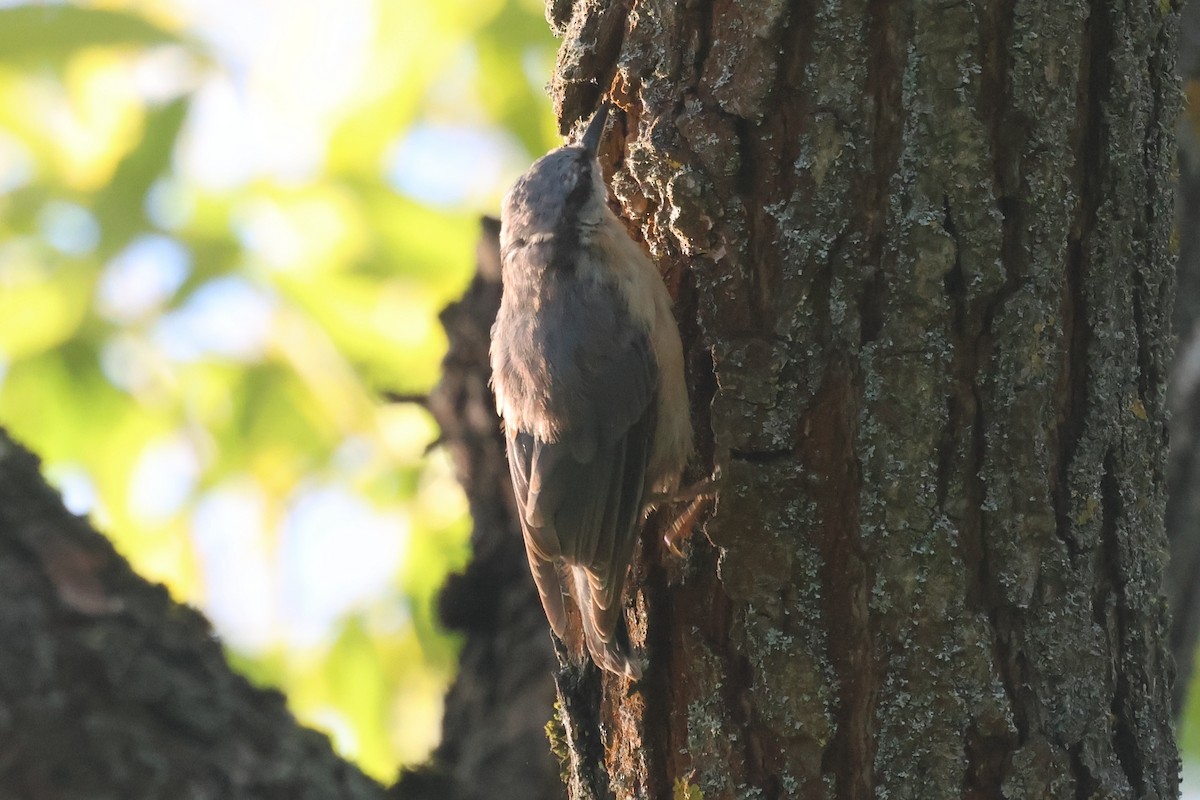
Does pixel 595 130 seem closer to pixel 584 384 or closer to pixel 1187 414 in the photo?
pixel 584 384

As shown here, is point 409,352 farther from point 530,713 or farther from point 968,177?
point 968,177

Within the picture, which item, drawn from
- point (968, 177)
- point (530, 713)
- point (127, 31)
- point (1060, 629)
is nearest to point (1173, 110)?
point (968, 177)

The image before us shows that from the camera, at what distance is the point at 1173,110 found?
1898mm

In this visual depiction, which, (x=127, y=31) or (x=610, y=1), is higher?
(x=127, y=31)

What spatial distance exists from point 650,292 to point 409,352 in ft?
5.19

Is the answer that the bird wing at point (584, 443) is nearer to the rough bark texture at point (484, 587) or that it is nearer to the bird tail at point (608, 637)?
the bird tail at point (608, 637)

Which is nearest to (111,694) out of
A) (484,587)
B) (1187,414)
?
(484,587)

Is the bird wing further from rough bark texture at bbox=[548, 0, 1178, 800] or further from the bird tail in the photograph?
rough bark texture at bbox=[548, 0, 1178, 800]

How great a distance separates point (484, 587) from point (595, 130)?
168 centimetres

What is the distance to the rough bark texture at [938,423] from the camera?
170 centimetres

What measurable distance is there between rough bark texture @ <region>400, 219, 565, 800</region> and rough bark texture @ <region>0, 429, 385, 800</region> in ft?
1.58

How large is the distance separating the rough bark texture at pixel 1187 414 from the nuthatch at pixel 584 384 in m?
1.58

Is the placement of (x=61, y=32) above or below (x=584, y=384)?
above

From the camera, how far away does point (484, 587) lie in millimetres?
3494
